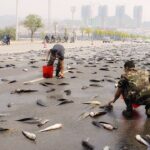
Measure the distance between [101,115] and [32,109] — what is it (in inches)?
72.1

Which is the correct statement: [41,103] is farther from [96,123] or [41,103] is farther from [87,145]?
[87,145]

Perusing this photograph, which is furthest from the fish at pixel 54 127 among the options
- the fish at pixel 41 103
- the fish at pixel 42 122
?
the fish at pixel 41 103

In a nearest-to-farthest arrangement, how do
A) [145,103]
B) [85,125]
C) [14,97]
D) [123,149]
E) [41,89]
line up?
[123,149], [85,125], [145,103], [14,97], [41,89]

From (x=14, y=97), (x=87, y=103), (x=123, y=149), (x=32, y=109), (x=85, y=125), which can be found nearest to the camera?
(x=123, y=149)

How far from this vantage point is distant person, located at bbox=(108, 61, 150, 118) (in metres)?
9.43

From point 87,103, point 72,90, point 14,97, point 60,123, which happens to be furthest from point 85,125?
point 72,90

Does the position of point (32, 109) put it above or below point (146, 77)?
below

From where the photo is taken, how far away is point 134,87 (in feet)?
31.1

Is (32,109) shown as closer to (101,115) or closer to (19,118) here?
(19,118)

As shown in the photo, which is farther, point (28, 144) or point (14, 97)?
point (14, 97)

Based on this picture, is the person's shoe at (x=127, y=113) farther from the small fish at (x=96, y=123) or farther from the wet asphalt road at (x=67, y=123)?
the small fish at (x=96, y=123)

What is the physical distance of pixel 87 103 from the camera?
11.3 m

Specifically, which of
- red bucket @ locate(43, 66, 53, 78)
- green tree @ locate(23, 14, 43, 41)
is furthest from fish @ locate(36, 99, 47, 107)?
green tree @ locate(23, 14, 43, 41)

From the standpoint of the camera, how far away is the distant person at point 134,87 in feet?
30.9
